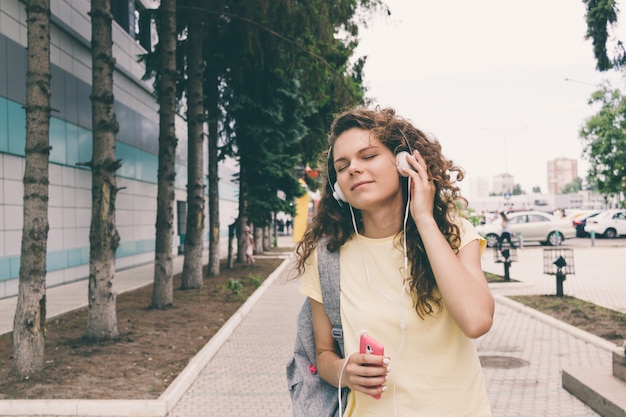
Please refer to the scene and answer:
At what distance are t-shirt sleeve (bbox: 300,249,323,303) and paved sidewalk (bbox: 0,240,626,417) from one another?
3848 mm

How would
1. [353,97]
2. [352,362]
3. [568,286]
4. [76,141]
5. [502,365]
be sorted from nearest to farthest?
[352,362], [502,365], [353,97], [568,286], [76,141]

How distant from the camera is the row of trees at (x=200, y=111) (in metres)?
6.64

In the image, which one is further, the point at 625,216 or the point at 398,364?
the point at 625,216

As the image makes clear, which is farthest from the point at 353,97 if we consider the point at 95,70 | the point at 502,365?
the point at 502,365

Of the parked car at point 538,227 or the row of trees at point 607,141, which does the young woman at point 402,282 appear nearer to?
the parked car at point 538,227

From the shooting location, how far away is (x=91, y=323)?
8211 millimetres

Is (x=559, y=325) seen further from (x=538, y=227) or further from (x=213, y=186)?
(x=538, y=227)

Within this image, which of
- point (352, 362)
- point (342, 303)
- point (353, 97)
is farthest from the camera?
point (353, 97)

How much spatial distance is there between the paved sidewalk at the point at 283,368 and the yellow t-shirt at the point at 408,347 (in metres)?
3.92

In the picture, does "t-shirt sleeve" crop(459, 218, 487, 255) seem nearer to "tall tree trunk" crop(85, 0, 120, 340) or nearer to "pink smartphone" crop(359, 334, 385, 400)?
"pink smartphone" crop(359, 334, 385, 400)

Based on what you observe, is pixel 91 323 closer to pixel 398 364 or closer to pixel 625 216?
pixel 398 364

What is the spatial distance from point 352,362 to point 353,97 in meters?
11.3

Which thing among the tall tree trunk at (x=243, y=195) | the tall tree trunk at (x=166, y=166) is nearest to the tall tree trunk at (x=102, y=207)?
the tall tree trunk at (x=166, y=166)

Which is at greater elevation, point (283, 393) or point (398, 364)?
point (398, 364)
